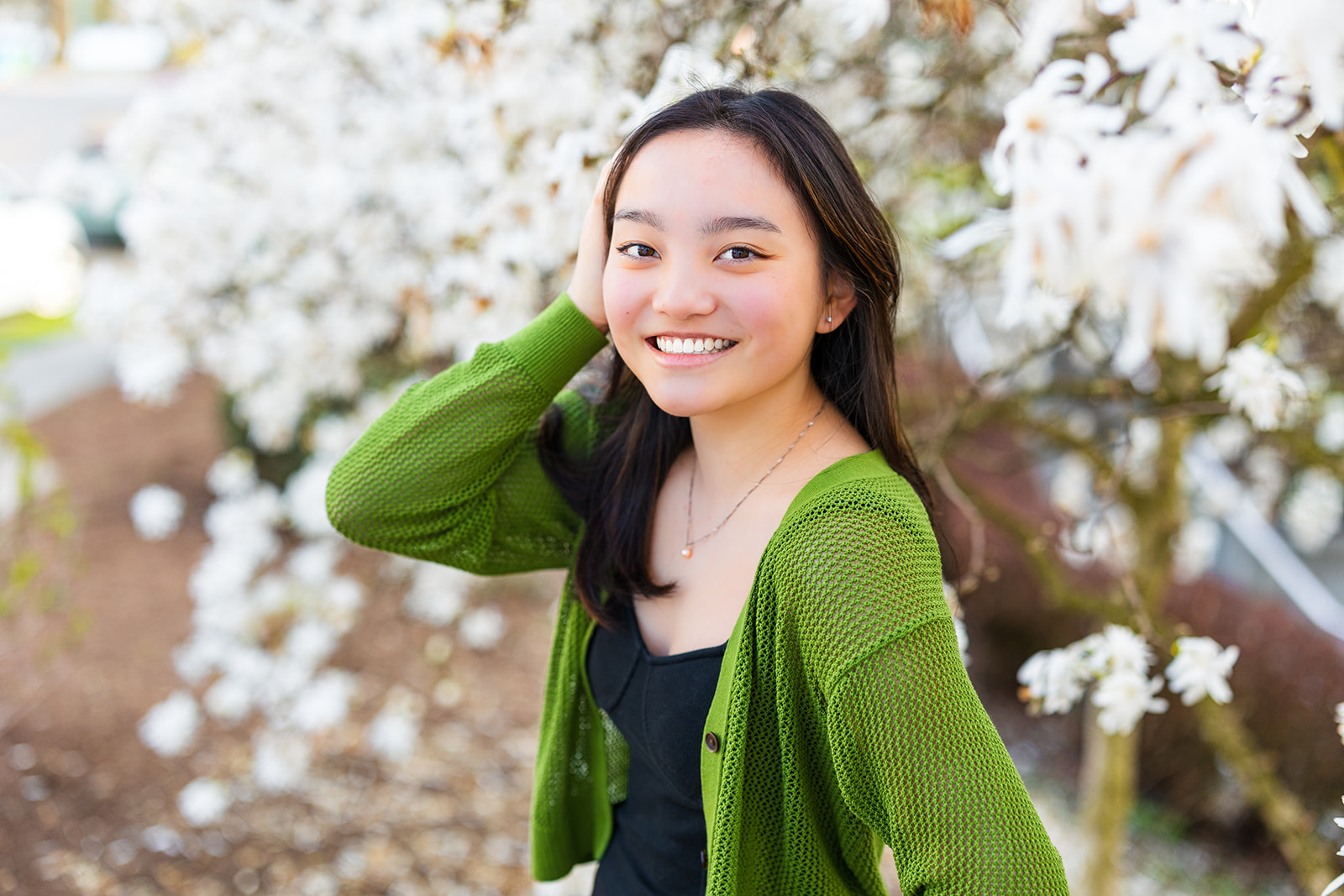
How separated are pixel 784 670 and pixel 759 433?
1.21ft

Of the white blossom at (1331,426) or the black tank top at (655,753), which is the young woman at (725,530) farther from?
the white blossom at (1331,426)

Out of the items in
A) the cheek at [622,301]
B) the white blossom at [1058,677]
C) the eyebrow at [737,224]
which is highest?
the eyebrow at [737,224]

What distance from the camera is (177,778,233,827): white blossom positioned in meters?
3.25

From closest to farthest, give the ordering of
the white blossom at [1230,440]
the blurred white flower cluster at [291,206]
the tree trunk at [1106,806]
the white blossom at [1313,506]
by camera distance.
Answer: the blurred white flower cluster at [291,206]
the tree trunk at [1106,806]
the white blossom at [1230,440]
the white blossom at [1313,506]

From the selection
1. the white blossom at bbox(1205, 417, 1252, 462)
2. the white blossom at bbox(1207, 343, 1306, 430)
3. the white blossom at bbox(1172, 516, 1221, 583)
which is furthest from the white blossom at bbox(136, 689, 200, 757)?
the white blossom at bbox(1205, 417, 1252, 462)

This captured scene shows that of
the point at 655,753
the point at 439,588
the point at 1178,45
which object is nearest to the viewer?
the point at 1178,45

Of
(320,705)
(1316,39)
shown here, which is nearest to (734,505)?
(1316,39)

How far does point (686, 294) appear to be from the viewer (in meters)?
1.18

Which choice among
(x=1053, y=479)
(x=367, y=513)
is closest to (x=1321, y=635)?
(x=1053, y=479)

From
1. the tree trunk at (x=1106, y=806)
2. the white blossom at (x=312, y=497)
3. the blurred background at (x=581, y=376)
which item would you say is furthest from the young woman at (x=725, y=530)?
the tree trunk at (x=1106, y=806)

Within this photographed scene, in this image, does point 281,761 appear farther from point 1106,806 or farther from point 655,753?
point 1106,806

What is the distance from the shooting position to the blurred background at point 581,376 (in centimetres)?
84

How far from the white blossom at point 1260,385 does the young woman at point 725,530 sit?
721 mm

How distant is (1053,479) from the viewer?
250 inches
